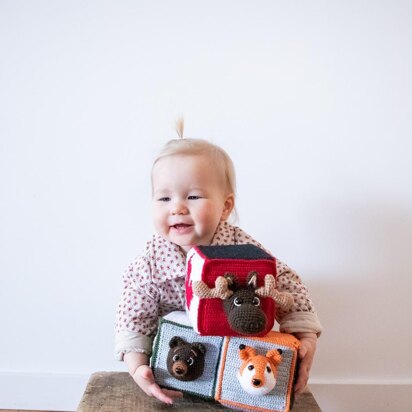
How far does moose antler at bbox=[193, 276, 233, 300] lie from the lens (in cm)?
66

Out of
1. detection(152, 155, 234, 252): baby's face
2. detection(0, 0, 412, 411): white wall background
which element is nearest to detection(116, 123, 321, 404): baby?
detection(152, 155, 234, 252): baby's face

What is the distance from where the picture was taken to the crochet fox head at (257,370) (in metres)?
0.66

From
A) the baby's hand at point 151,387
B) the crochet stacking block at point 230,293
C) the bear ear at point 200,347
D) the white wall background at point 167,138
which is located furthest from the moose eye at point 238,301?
the white wall background at point 167,138

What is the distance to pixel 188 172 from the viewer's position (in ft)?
2.75

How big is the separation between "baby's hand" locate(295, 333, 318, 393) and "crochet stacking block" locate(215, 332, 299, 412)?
0.16ft

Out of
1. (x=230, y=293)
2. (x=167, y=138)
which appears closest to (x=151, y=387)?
(x=230, y=293)

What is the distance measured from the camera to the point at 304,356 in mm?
776

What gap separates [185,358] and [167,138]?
1.82 ft

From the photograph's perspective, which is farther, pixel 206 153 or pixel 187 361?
pixel 206 153

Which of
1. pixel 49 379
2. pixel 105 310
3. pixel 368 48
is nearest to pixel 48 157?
pixel 105 310

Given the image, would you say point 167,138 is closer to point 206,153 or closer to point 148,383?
point 206,153

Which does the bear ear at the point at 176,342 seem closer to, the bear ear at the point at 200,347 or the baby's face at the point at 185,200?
the bear ear at the point at 200,347

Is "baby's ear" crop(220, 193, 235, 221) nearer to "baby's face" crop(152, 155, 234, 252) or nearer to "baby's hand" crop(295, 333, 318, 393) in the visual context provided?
"baby's face" crop(152, 155, 234, 252)

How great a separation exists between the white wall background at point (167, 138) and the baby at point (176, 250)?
0.25 m
